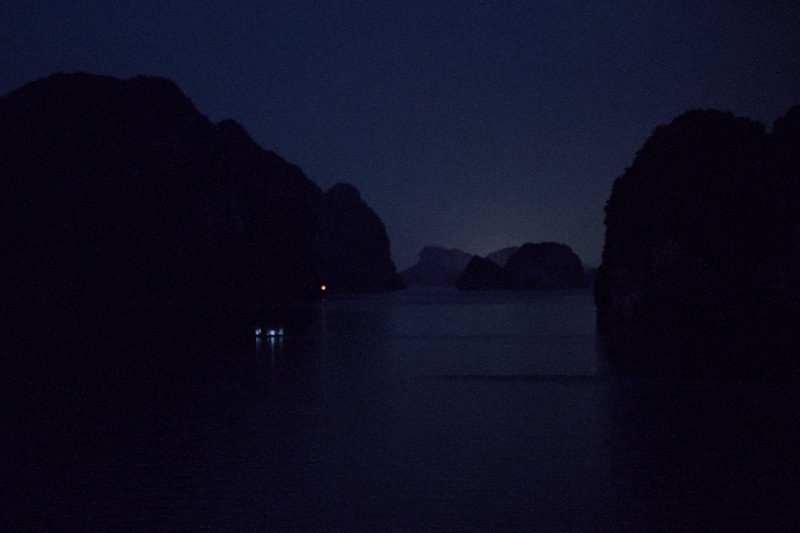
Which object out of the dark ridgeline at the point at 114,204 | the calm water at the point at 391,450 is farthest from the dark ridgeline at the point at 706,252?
the dark ridgeline at the point at 114,204

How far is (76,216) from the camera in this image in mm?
145875

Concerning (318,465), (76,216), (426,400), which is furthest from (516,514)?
(76,216)

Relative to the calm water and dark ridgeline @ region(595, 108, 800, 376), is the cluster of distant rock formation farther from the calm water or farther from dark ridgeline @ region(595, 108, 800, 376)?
the calm water

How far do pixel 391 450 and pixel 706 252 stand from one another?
5102cm

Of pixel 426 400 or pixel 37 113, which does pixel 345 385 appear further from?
pixel 37 113

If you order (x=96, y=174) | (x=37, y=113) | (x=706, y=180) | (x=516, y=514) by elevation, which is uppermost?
(x=37, y=113)

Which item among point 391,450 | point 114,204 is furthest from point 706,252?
point 114,204

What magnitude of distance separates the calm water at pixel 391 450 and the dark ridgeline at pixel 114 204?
350ft

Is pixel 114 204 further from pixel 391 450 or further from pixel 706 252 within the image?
pixel 391 450

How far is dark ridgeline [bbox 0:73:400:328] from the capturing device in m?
134

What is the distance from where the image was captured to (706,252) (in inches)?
2357

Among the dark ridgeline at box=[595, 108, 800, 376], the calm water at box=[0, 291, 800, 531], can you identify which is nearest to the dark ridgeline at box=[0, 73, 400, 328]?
the dark ridgeline at box=[595, 108, 800, 376]

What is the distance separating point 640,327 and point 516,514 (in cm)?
5529

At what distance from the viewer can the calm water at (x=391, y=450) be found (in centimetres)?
1263
